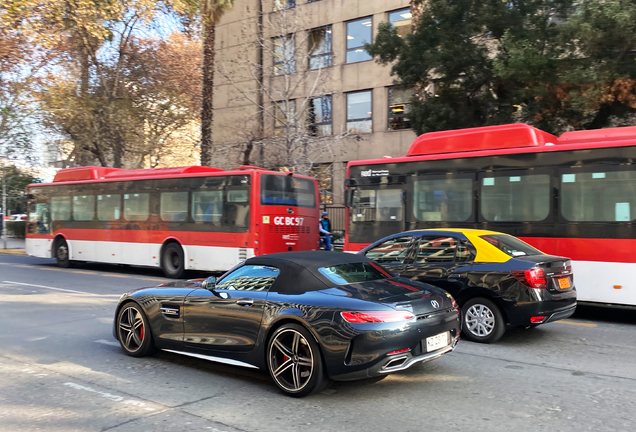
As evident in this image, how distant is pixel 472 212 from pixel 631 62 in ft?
21.9

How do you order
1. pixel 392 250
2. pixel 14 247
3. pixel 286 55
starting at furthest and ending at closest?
pixel 14 247 < pixel 286 55 < pixel 392 250

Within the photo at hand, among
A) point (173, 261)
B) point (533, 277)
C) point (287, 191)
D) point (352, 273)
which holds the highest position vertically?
point (287, 191)

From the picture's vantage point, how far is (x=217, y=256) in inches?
601

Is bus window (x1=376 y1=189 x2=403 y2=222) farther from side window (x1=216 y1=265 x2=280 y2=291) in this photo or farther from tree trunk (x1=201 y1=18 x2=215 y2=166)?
tree trunk (x1=201 y1=18 x2=215 y2=166)

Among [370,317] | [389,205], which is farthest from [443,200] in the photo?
[370,317]

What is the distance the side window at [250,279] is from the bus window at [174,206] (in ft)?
34.0

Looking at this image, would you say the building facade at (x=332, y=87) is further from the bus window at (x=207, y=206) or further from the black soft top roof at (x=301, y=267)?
Result: the black soft top roof at (x=301, y=267)

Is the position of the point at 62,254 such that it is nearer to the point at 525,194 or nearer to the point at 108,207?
the point at 108,207

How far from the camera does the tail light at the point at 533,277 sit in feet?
23.8

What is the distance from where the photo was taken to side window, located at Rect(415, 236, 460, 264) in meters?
8.05

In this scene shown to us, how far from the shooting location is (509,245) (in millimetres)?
7891

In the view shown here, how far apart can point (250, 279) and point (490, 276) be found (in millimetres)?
3444

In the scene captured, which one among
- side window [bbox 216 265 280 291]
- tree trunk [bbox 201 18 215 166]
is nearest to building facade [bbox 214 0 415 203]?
tree trunk [bbox 201 18 215 166]

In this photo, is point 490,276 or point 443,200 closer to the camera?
point 490,276
